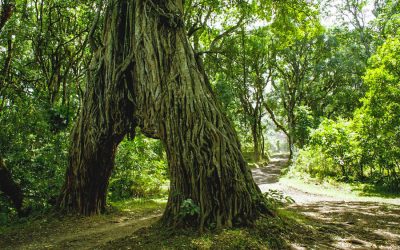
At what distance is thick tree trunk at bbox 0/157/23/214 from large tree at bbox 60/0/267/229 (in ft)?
2.76

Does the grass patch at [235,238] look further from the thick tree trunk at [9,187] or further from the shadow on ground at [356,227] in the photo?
the thick tree trunk at [9,187]

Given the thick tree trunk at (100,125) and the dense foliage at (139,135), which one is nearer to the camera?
the thick tree trunk at (100,125)

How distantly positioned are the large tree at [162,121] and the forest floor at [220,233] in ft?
1.01

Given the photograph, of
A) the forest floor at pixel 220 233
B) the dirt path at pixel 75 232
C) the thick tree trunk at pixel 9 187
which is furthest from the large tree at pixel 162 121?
the thick tree trunk at pixel 9 187

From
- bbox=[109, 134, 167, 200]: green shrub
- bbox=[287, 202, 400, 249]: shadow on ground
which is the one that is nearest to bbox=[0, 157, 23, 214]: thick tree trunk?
bbox=[109, 134, 167, 200]: green shrub

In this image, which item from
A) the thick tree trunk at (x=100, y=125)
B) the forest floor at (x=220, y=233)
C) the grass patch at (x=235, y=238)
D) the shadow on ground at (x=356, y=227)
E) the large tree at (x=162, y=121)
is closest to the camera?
the grass patch at (x=235, y=238)

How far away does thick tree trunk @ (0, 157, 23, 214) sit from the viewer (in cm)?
584

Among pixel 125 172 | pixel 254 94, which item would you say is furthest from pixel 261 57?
pixel 125 172

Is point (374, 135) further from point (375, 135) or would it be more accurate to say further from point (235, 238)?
point (235, 238)

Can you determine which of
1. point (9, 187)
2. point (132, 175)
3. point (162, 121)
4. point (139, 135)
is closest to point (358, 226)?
point (162, 121)

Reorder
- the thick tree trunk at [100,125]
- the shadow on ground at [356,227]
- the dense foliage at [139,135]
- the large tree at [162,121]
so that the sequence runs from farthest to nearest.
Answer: the dense foliage at [139,135]
the thick tree trunk at [100,125]
the large tree at [162,121]
the shadow on ground at [356,227]

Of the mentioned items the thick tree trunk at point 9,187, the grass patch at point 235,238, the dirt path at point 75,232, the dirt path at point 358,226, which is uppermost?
the thick tree trunk at point 9,187

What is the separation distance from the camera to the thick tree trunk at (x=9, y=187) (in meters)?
5.84

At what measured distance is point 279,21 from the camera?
31.4ft
